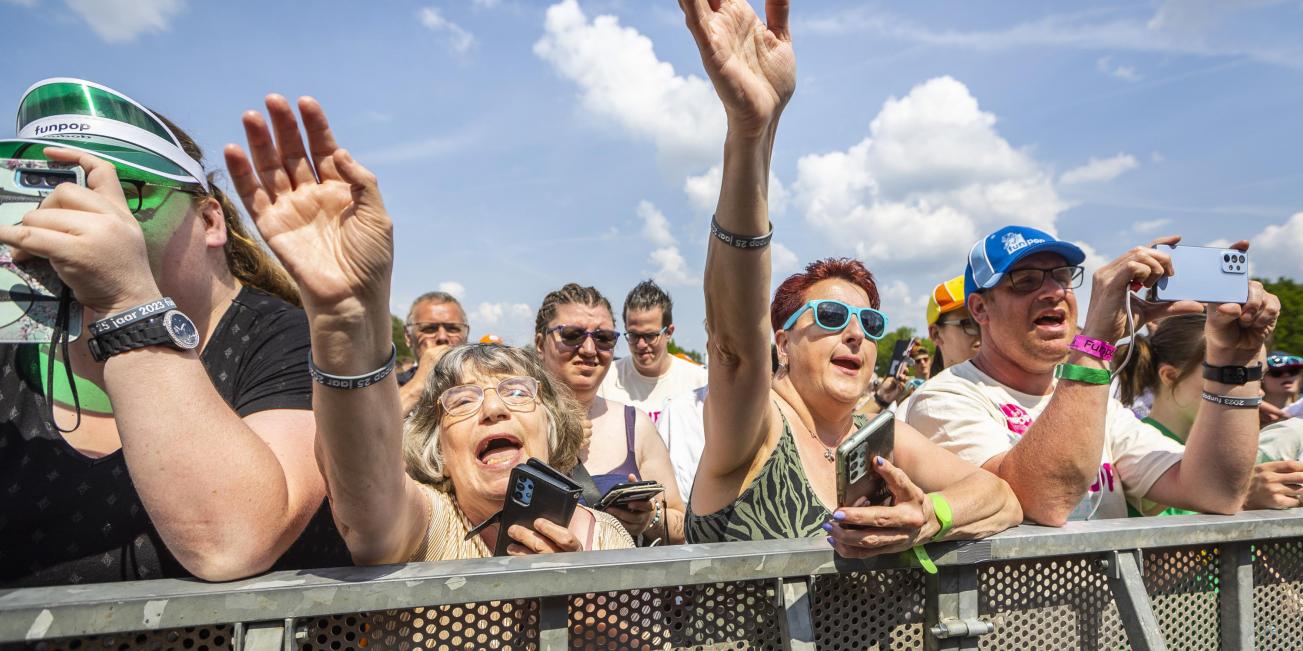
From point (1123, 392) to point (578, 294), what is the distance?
9.66ft

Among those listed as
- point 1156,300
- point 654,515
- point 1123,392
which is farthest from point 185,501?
point 1123,392

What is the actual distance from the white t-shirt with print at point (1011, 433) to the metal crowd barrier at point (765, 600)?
501 millimetres

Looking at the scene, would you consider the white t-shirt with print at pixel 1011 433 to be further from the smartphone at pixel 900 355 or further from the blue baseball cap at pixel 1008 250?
the smartphone at pixel 900 355

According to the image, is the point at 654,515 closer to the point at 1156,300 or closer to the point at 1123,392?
the point at 1156,300

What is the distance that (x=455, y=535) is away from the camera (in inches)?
81.3

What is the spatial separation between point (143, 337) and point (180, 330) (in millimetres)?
57

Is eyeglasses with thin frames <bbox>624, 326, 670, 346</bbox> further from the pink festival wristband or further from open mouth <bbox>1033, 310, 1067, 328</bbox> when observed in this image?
the pink festival wristband

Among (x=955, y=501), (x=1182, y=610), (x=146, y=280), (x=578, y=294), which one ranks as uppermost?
(x=578, y=294)

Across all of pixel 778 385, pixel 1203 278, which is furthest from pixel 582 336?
pixel 1203 278

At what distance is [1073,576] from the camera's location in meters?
1.94

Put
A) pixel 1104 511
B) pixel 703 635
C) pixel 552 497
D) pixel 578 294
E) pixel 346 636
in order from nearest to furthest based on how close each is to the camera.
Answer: pixel 346 636
pixel 703 635
pixel 552 497
pixel 1104 511
pixel 578 294

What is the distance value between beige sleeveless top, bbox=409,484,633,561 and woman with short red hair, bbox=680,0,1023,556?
0.86 ft

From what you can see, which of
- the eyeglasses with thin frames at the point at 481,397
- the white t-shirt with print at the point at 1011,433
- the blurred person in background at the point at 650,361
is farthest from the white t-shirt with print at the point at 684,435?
the eyeglasses with thin frames at the point at 481,397

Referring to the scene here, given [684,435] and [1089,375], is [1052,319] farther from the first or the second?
[684,435]
